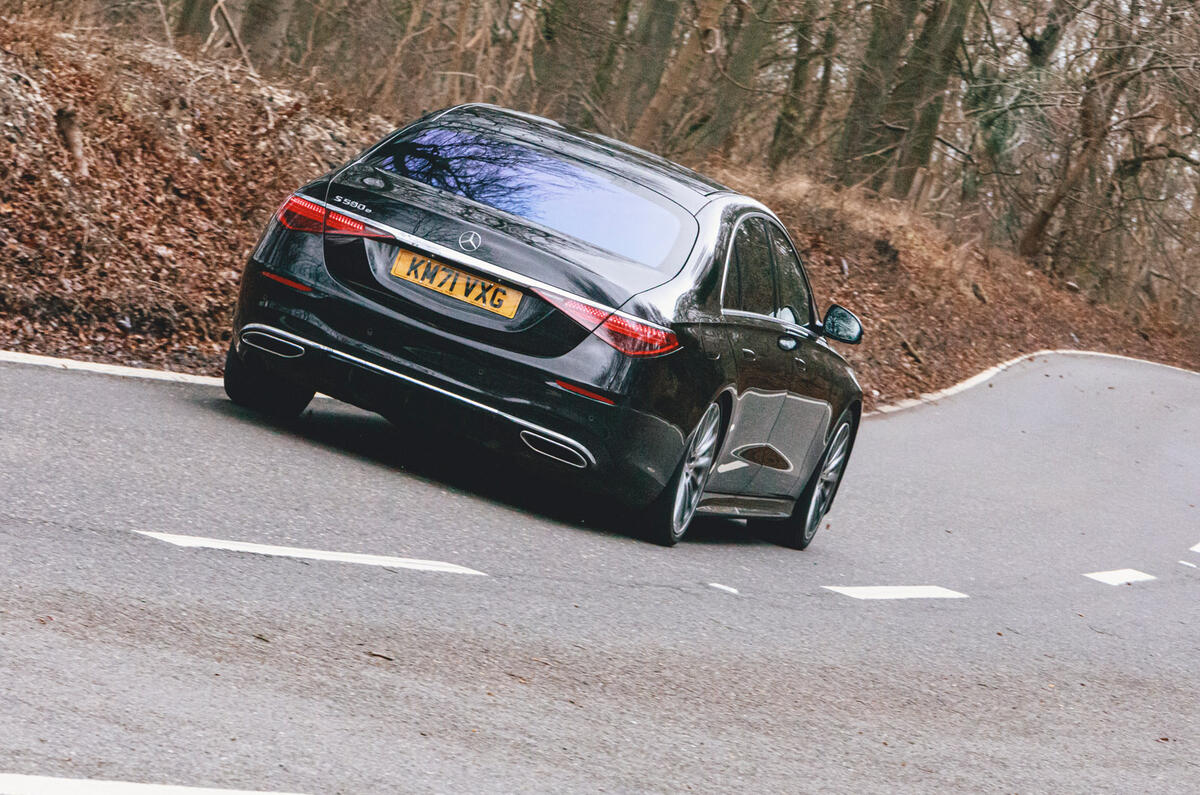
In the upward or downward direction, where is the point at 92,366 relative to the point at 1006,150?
downward

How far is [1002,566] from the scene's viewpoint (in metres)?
11.1

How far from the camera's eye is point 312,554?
623 centimetres

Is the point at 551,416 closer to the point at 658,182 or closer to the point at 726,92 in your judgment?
the point at 658,182

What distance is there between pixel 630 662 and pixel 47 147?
7.55 metres

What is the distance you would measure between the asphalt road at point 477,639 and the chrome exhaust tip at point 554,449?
1.26 ft

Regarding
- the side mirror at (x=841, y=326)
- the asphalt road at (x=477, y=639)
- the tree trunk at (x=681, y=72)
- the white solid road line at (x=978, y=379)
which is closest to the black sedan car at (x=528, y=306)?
the asphalt road at (x=477, y=639)

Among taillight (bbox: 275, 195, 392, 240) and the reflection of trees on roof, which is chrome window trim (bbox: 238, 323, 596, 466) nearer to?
taillight (bbox: 275, 195, 392, 240)

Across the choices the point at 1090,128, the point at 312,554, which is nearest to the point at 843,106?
the point at 1090,128

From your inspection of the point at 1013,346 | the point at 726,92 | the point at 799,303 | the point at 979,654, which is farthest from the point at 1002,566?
the point at 726,92

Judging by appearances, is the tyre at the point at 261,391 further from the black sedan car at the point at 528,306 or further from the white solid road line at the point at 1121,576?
the white solid road line at the point at 1121,576

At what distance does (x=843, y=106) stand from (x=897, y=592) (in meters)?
28.5

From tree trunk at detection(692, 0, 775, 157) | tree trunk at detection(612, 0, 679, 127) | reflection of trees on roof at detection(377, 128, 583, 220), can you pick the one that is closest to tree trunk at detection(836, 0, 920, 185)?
tree trunk at detection(692, 0, 775, 157)

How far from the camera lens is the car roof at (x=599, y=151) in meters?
8.42

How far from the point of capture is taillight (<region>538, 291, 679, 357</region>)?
745 centimetres
